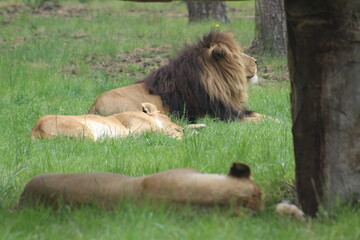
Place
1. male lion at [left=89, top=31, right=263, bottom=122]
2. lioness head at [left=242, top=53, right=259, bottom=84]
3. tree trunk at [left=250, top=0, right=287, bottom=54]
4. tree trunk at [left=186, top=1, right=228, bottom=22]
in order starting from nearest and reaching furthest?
male lion at [left=89, top=31, right=263, bottom=122]
lioness head at [left=242, top=53, right=259, bottom=84]
tree trunk at [left=250, top=0, right=287, bottom=54]
tree trunk at [left=186, top=1, right=228, bottom=22]

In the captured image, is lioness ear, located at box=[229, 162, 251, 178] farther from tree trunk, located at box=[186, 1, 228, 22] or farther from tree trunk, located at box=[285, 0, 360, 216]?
tree trunk, located at box=[186, 1, 228, 22]

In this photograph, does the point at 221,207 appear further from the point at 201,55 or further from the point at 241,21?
the point at 241,21

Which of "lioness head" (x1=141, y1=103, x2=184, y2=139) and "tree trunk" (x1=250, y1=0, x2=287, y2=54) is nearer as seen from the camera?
"lioness head" (x1=141, y1=103, x2=184, y2=139)

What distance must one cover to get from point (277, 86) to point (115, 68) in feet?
10.1

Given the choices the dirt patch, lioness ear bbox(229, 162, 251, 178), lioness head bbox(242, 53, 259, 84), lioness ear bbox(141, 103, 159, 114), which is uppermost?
Answer: lioness ear bbox(229, 162, 251, 178)

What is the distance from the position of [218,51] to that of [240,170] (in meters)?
4.85

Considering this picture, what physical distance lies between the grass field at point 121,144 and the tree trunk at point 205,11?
931mm

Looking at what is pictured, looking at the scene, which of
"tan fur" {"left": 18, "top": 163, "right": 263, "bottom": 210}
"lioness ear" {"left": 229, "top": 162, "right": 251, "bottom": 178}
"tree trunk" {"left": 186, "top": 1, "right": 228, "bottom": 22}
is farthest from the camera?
"tree trunk" {"left": 186, "top": 1, "right": 228, "bottom": 22}

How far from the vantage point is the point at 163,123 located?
315 inches

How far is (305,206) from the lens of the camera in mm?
4363

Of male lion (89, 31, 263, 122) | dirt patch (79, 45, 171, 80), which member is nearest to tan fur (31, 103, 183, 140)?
male lion (89, 31, 263, 122)

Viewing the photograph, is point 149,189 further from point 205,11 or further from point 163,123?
point 205,11

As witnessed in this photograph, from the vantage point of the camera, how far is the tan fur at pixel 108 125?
6.98 metres

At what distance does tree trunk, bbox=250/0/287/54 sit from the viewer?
40.4 ft
